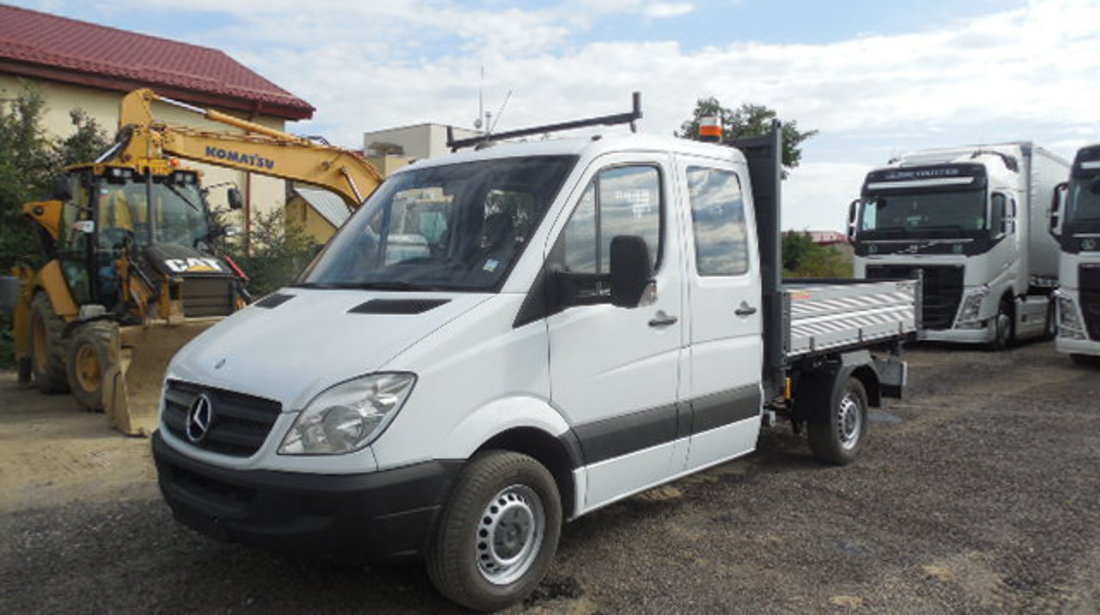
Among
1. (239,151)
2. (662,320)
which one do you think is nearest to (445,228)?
(662,320)

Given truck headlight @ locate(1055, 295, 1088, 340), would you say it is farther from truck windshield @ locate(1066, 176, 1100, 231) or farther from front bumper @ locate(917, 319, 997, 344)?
front bumper @ locate(917, 319, 997, 344)

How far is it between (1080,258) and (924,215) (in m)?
2.77

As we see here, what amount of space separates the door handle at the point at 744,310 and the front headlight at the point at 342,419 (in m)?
2.59

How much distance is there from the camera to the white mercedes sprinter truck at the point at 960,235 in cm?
1403

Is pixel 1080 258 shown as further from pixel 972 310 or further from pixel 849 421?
pixel 849 421

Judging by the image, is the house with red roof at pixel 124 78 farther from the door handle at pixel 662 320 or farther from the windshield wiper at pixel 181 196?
the door handle at pixel 662 320

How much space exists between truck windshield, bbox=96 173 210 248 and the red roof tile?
934 centimetres

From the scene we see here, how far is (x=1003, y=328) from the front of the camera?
1478cm

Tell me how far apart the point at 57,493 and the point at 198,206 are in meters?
5.10

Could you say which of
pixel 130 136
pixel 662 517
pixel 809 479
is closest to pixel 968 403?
pixel 809 479

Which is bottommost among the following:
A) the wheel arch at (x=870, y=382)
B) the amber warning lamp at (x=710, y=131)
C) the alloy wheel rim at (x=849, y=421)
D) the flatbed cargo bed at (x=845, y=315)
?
the alloy wheel rim at (x=849, y=421)

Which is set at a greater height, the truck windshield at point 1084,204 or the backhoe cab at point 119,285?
the truck windshield at point 1084,204

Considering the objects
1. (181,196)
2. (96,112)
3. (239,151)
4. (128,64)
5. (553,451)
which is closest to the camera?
(553,451)

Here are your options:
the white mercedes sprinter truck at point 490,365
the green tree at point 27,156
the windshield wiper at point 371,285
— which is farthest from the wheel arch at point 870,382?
the green tree at point 27,156
